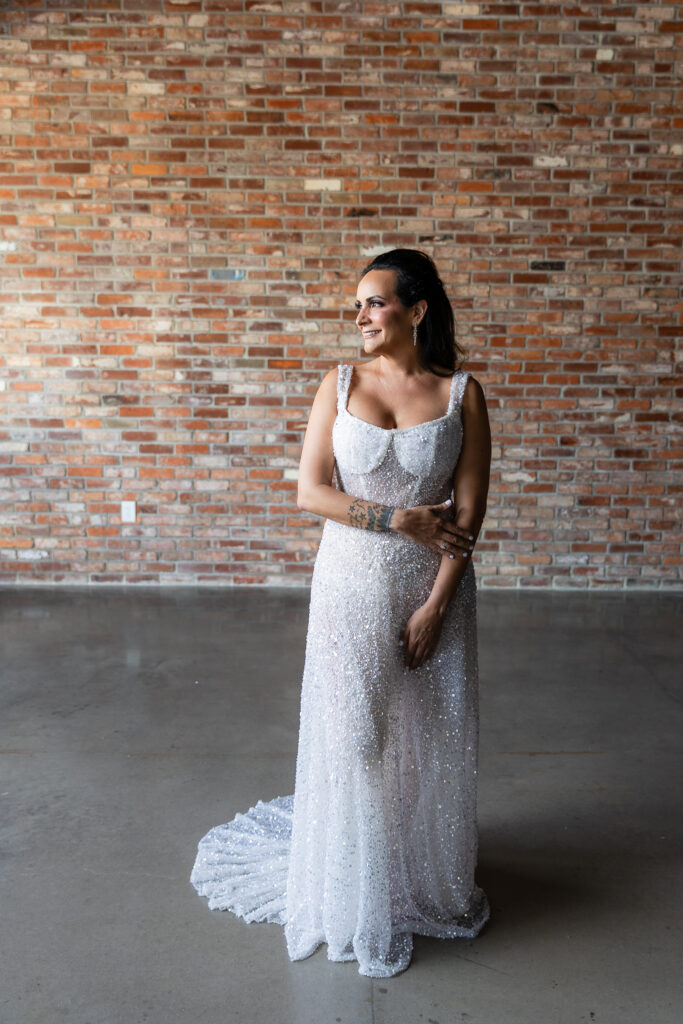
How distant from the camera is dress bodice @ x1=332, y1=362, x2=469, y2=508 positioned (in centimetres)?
211

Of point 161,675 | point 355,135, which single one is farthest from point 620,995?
point 355,135

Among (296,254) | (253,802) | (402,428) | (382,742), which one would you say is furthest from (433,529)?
(296,254)

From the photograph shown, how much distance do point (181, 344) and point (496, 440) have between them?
2019mm

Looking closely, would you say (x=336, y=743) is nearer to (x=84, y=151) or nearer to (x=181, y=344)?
(x=181, y=344)

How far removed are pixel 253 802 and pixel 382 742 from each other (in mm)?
941

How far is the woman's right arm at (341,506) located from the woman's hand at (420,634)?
157mm

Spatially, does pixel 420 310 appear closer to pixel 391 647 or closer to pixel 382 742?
pixel 391 647

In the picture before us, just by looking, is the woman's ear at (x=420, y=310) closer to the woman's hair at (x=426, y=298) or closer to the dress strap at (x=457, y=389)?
the woman's hair at (x=426, y=298)

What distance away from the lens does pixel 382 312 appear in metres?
2.11

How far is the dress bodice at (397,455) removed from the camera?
6.91 ft

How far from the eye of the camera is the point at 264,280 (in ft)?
17.6

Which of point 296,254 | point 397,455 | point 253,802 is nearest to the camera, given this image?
point 397,455

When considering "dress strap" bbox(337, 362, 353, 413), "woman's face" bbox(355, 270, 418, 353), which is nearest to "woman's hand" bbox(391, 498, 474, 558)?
"dress strap" bbox(337, 362, 353, 413)

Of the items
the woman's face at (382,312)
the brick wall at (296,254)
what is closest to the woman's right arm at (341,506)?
the woman's face at (382,312)
